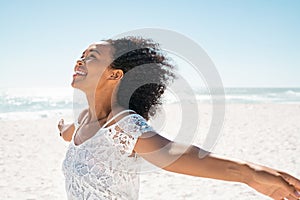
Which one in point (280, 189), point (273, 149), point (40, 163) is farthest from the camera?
point (273, 149)

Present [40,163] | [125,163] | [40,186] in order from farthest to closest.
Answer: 1. [40,163]
2. [40,186]
3. [125,163]

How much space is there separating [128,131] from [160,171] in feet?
14.1

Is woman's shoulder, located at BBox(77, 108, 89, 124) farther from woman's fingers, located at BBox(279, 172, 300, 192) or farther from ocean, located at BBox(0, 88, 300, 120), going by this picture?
woman's fingers, located at BBox(279, 172, 300, 192)

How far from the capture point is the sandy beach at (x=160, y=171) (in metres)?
4.86

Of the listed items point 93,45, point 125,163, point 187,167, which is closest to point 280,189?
point 187,167

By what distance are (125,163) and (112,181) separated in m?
0.09

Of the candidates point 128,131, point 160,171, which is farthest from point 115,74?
point 160,171

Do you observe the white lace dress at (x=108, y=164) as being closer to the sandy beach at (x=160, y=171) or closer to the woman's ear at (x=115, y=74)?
the woman's ear at (x=115, y=74)

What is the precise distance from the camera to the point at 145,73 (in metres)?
1.60

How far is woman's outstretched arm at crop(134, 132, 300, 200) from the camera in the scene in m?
1.21

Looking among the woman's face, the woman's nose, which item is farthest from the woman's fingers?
the woman's nose

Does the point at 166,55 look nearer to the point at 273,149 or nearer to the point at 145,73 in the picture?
the point at 145,73

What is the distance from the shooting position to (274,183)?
1214 mm

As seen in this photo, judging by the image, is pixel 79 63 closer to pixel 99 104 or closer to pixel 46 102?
pixel 99 104
